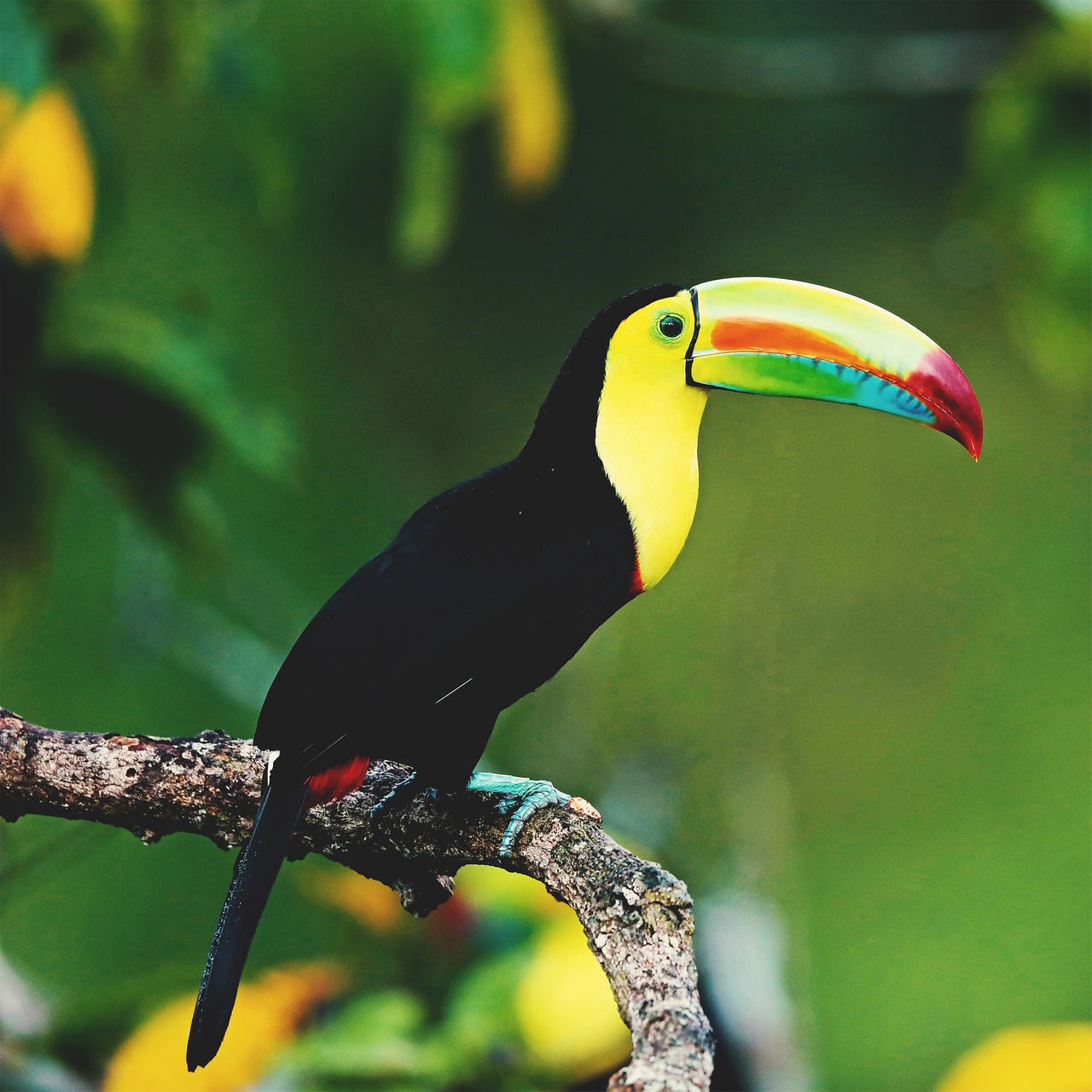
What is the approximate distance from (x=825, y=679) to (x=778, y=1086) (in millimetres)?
2053

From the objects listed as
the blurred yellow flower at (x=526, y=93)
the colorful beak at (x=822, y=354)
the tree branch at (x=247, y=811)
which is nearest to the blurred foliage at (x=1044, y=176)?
the blurred yellow flower at (x=526, y=93)

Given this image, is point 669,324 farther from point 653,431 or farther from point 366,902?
point 366,902

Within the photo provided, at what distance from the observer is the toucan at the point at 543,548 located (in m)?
1.17

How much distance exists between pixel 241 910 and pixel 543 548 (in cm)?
41

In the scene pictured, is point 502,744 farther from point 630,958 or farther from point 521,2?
point 630,958

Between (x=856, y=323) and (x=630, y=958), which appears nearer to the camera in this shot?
(x=630, y=958)

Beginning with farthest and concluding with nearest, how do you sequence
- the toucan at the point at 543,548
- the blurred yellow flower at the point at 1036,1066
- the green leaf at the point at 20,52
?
1. the blurred yellow flower at the point at 1036,1066
2. the green leaf at the point at 20,52
3. the toucan at the point at 543,548

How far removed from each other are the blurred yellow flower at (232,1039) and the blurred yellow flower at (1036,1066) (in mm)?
1086

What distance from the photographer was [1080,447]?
14.0 feet

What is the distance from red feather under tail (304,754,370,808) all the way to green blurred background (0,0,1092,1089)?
2150 mm

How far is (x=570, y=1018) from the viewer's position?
183 cm

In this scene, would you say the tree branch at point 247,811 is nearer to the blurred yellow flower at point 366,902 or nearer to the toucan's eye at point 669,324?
the toucan's eye at point 669,324

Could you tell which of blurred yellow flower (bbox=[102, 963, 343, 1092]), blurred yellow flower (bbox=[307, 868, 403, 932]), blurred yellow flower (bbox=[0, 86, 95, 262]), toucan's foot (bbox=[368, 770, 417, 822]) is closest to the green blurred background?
blurred yellow flower (bbox=[307, 868, 403, 932])

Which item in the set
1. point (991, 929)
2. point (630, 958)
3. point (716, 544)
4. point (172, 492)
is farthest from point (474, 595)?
point (991, 929)
